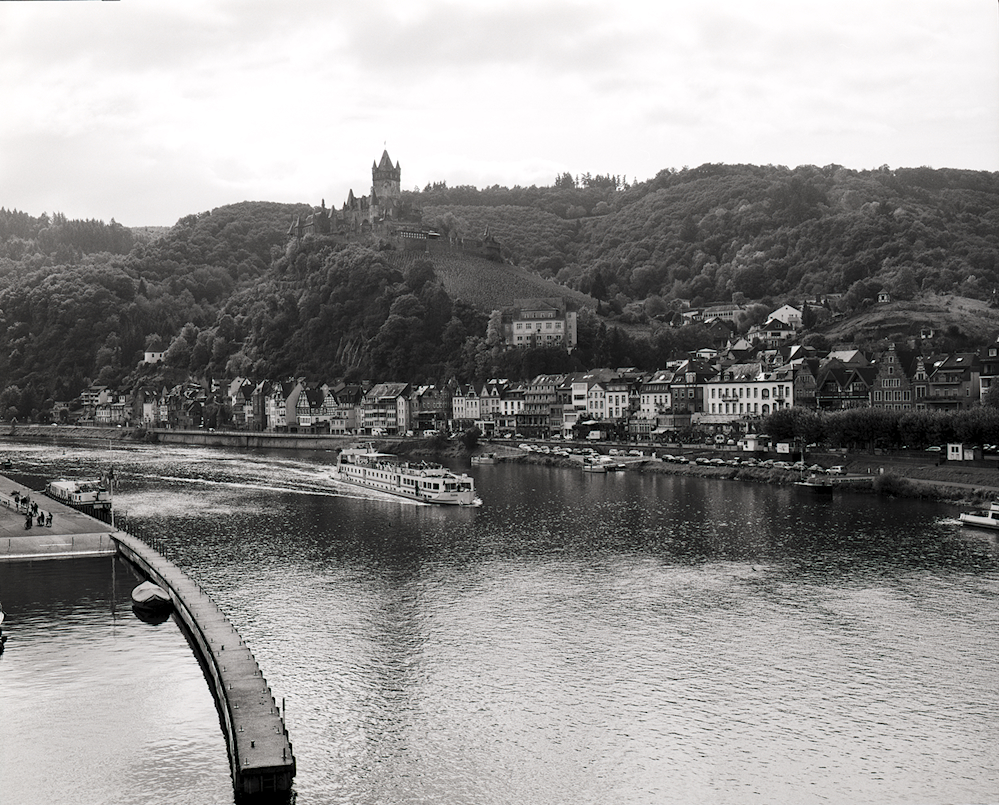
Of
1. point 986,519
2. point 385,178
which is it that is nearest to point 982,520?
point 986,519

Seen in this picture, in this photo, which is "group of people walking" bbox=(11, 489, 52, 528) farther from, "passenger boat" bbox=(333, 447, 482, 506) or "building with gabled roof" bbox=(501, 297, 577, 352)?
"building with gabled roof" bbox=(501, 297, 577, 352)

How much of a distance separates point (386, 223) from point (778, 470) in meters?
100

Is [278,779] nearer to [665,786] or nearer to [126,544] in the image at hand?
[665,786]

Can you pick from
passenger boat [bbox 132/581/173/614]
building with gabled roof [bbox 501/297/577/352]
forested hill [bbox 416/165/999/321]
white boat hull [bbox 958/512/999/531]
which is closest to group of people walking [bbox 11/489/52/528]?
passenger boat [bbox 132/581/173/614]

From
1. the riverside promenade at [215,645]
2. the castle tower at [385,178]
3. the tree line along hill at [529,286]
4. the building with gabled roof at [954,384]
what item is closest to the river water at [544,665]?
the riverside promenade at [215,645]

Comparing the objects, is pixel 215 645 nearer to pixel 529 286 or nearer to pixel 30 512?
pixel 30 512

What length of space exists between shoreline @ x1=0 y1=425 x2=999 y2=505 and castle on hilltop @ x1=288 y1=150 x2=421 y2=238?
5189 centimetres

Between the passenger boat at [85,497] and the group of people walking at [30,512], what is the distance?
2.77m

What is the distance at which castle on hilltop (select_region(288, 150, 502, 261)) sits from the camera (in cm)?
14962

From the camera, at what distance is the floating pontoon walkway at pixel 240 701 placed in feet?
57.1

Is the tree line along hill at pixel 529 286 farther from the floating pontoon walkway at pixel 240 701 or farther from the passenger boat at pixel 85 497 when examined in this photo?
the floating pontoon walkway at pixel 240 701

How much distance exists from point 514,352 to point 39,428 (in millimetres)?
63440

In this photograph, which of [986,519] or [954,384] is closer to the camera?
[986,519]

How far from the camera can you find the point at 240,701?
1994 cm
